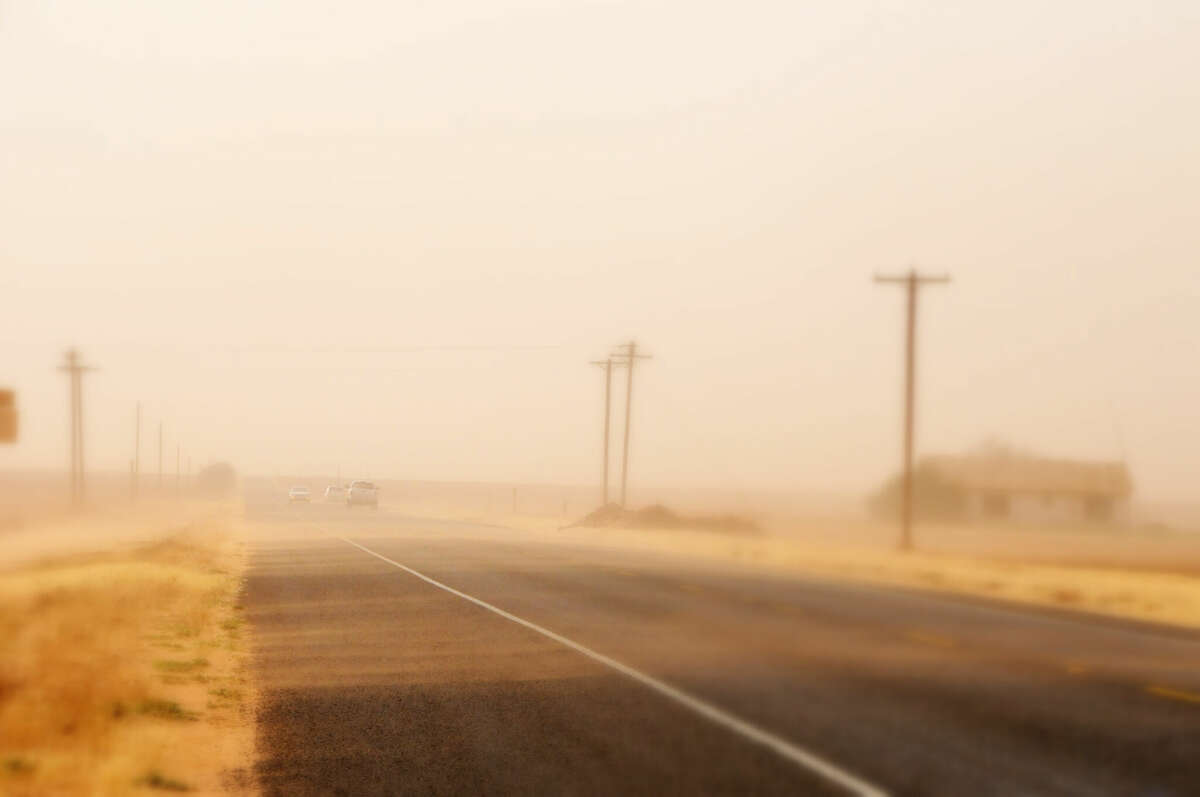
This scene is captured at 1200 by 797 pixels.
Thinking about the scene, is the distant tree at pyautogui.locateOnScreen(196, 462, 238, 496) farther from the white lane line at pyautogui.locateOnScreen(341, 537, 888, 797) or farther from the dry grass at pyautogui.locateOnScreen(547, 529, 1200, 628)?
the white lane line at pyautogui.locateOnScreen(341, 537, 888, 797)

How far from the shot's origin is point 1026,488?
83438 mm

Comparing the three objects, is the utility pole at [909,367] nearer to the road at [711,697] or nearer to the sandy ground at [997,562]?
the sandy ground at [997,562]

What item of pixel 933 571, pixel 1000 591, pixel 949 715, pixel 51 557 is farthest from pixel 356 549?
pixel 949 715

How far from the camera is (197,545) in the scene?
38.4 m

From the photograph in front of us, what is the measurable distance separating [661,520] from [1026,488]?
33.7 m

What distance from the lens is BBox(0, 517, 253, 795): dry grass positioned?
8.39 meters

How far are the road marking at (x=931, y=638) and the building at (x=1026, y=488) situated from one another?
234ft

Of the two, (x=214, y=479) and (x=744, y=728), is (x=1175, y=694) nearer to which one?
(x=744, y=728)

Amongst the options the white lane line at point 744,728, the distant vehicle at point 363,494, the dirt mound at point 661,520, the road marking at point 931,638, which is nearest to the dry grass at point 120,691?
the white lane line at point 744,728

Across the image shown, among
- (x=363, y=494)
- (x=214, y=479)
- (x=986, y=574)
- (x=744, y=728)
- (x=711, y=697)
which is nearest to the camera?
(x=744, y=728)

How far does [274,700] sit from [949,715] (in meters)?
6.09

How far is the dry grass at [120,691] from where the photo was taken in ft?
27.5

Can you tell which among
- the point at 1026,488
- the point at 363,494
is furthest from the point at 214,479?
the point at 1026,488

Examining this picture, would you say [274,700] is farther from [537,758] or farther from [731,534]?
[731,534]
